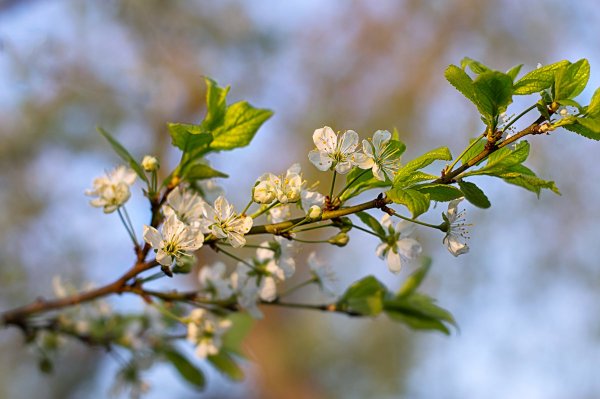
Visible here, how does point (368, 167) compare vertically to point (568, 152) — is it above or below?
below

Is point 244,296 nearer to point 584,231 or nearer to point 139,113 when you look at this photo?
point 139,113

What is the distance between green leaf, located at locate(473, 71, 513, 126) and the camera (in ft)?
2.43

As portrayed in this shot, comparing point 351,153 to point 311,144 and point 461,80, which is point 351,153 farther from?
point 311,144

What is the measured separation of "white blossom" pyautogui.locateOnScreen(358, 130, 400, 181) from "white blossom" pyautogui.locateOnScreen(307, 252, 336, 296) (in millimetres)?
373

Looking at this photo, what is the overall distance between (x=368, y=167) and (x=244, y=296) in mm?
355

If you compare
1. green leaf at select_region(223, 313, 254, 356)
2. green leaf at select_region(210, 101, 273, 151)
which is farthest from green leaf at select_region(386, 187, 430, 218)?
green leaf at select_region(223, 313, 254, 356)

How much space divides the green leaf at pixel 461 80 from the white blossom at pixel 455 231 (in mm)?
134

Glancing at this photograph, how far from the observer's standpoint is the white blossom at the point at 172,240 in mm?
829

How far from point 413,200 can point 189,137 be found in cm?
35

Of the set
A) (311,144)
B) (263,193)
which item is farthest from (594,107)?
(311,144)

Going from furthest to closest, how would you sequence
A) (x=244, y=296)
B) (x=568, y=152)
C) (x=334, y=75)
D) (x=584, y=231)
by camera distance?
(x=334, y=75), (x=584, y=231), (x=568, y=152), (x=244, y=296)

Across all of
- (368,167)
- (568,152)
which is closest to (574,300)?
(568,152)

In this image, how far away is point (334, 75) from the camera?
273 inches

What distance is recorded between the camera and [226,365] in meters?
1.33
